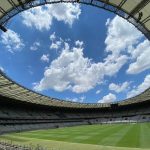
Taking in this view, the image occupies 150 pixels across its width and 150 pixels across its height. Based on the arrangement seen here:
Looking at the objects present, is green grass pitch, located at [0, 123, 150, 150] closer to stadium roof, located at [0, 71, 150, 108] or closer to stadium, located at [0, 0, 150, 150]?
stadium, located at [0, 0, 150, 150]

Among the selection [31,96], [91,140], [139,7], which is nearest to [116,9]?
[139,7]

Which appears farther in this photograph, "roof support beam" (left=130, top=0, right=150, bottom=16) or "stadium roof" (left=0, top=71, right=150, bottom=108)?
"stadium roof" (left=0, top=71, right=150, bottom=108)

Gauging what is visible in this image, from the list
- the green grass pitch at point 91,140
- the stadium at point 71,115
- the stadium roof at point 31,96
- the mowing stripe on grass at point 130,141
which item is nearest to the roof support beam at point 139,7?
the stadium at point 71,115

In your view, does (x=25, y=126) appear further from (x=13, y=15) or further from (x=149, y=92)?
(x=13, y=15)

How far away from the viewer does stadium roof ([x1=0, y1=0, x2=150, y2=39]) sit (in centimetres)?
1769

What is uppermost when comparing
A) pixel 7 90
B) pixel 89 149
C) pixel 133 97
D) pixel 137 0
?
pixel 133 97

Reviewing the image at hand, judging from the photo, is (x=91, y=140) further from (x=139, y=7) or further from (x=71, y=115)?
(x=71, y=115)

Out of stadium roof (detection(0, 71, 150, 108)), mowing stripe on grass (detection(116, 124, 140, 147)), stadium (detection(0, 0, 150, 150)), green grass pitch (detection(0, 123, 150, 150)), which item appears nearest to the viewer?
stadium (detection(0, 0, 150, 150))

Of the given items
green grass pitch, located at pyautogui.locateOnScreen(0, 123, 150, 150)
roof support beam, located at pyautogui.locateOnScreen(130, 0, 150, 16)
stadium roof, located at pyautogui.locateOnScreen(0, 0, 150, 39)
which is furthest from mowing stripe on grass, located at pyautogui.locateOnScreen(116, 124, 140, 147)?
roof support beam, located at pyautogui.locateOnScreen(130, 0, 150, 16)

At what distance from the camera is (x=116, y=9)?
745 inches

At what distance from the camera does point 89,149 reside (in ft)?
68.7

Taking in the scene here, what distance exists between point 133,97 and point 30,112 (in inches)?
1061

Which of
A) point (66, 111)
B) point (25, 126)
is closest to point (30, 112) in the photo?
point (25, 126)

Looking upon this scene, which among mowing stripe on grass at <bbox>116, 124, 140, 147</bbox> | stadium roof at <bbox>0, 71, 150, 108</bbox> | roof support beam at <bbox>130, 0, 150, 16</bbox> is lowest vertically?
mowing stripe on grass at <bbox>116, 124, 140, 147</bbox>
